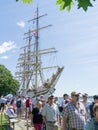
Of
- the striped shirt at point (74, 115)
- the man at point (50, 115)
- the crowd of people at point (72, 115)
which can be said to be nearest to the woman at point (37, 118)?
the crowd of people at point (72, 115)

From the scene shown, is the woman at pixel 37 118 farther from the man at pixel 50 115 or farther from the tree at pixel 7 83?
the tree at pixel 7 83

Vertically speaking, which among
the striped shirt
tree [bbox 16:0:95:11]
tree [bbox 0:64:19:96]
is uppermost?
tree [bbox 0:64:19:96]

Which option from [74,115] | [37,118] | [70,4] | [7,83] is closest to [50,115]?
[37,118]

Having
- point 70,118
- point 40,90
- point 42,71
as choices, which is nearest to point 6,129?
point 70,118

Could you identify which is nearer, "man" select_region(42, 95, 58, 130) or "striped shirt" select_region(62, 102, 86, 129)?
"striped shirt" select_region(62, 102, 86, 129)

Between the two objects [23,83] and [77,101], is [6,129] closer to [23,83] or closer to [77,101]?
[77,101]

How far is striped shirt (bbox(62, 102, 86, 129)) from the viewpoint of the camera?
9.20 metres

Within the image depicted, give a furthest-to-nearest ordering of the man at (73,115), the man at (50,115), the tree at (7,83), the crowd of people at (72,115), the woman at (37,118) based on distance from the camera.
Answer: the tree at (7,83) < the woman at (37,118) < the man at (50,115) < the man at (73,115) < the crowd of people at (72,115)

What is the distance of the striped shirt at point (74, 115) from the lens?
9.20 meters

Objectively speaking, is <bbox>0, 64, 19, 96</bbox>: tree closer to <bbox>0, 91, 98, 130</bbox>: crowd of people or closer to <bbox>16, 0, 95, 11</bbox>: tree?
<bbox>0, 91, 98, 130</bbox>: crowd of people

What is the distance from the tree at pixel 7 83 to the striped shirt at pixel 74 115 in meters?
96.1

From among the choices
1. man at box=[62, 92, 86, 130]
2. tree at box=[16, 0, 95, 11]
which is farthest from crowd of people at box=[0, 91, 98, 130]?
tree at box=[16, 0, 95, 11]

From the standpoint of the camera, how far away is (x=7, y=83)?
352ft

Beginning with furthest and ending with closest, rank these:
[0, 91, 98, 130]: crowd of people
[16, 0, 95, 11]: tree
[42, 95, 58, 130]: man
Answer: [42, 95, 58, 130]: man, [0, 91, 98, 130]: crowd of people, [16, 0, 95, 11]: tree
